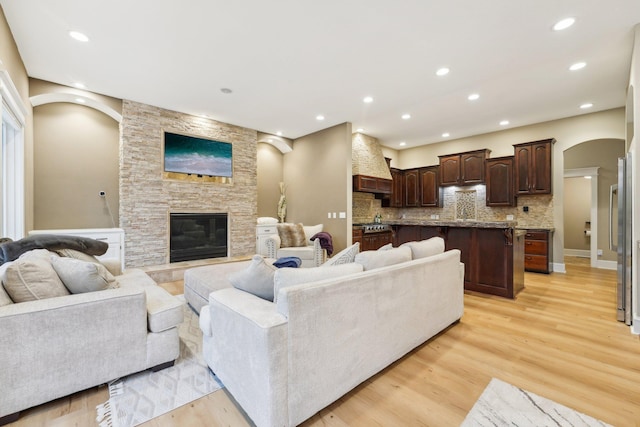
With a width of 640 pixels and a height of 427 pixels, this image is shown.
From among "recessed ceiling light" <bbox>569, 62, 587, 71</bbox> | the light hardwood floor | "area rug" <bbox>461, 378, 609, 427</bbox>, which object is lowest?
the light hardwood floor

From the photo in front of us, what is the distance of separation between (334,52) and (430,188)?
5.03 metres

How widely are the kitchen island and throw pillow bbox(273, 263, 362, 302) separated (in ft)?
9.64

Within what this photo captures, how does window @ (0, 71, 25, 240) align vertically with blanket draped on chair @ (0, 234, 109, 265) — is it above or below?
above

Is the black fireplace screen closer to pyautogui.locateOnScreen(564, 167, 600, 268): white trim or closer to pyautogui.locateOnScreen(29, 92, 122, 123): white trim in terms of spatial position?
pyautogui.locateOnScreen(29, 92, 122, 123): white trim

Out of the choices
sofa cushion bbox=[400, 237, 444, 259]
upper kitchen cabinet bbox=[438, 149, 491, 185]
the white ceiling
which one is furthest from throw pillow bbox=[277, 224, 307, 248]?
upper kitchen cabinet bbox=[438, 149, 491, 185]

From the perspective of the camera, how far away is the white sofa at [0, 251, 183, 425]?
1.50 m

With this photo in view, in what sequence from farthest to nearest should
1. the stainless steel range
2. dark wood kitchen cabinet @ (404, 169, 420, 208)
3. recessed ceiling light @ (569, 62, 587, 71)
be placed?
dark wood kitchen cabinet @ (404, 169, 420, 208) → the stainless steel range → recessed ceiling light @ (569, 62, 587, 71)

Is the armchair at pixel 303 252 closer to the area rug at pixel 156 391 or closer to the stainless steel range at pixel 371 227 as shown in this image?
the stainless steel range at pixel 371 227

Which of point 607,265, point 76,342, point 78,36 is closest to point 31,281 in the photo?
point 76,342

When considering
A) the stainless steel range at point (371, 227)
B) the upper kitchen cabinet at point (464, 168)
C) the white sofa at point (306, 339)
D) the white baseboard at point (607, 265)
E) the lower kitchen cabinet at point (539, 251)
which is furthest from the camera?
the upper kitchen cabinet at point (464, 168)

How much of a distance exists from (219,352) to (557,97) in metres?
5.84

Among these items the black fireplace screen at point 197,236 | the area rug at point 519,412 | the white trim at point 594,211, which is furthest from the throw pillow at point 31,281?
the white trim at point 594,211

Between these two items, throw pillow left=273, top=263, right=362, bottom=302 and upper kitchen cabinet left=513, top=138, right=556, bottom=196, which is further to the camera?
upper kitchen cabinet left=513, top=138, right=556, bottom=196

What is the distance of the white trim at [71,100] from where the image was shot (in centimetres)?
392
